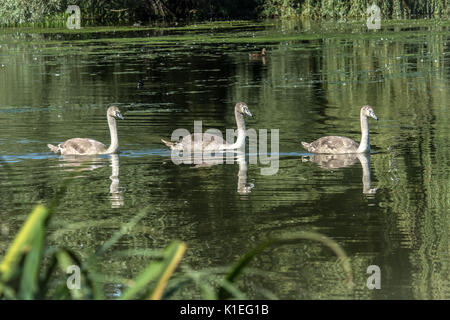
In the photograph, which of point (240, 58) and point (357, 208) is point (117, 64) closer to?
point (240, 58)

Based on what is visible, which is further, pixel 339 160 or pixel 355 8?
pixel 355 8

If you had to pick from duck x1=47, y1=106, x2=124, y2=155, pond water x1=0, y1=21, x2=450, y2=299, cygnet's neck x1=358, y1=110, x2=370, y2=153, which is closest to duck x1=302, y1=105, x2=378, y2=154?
cygnet's neck x1=358, y1=110, x2=370, y2=153

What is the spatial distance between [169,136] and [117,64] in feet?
50.0

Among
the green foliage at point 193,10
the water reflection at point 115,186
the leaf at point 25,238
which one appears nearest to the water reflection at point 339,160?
the water reflection at point 115,186

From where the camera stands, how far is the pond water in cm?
853

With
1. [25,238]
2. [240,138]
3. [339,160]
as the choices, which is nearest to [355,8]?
[240,138]

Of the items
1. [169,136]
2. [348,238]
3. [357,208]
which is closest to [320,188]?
[357,208]

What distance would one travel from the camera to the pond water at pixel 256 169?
8.53 metres

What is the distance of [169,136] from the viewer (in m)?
16.6

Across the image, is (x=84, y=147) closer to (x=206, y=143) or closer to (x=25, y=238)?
(x=206, y=143)

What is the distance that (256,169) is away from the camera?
13492 millimetres

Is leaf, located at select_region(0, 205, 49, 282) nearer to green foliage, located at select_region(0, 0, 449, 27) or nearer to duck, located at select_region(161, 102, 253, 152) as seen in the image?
duck, located at select_region(161, 102, 253, 152)
